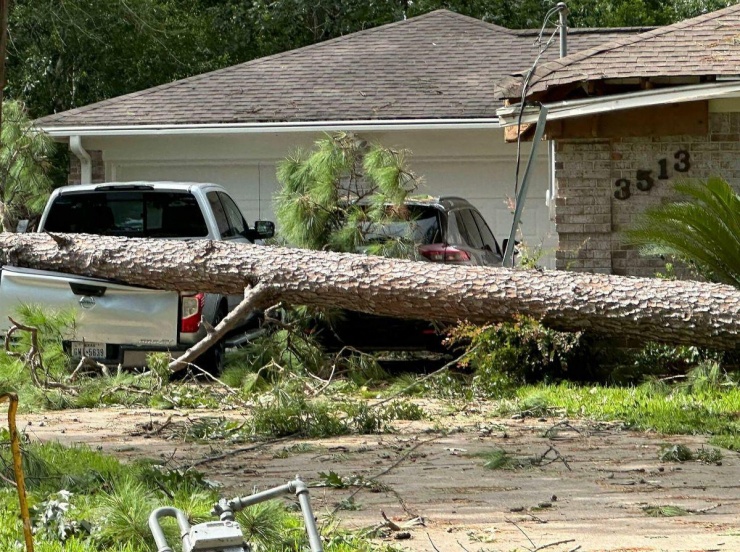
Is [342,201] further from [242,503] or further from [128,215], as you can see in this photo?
[242,503]

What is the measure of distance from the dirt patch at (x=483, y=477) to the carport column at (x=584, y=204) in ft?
12.8

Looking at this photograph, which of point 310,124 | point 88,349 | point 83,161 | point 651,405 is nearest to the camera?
point 651,405

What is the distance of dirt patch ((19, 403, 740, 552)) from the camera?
539 centimetres

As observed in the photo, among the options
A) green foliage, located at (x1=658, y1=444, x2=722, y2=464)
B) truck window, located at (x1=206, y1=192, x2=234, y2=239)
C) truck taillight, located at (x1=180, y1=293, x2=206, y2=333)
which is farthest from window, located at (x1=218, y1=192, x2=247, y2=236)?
green foliage, located at (x1=658, y1=444, x2=722, y2=464)

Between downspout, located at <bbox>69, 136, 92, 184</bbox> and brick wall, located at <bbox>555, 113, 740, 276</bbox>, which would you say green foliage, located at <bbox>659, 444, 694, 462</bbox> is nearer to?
brick wall, located at <bbox>555, 113, 740, 276</bbox>

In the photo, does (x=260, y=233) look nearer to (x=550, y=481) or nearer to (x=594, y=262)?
(x=594, y=262)

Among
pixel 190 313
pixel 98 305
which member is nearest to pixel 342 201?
pixel 190 313

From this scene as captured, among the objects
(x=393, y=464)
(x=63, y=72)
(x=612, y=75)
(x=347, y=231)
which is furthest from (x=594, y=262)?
(x=63, y=72)

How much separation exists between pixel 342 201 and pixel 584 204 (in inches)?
108

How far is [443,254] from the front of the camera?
450 inches

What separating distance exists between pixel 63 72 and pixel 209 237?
51.8ft

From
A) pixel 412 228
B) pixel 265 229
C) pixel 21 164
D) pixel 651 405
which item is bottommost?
pixel 651 405

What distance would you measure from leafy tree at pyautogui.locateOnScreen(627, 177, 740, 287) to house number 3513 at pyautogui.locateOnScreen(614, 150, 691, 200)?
1.85 m

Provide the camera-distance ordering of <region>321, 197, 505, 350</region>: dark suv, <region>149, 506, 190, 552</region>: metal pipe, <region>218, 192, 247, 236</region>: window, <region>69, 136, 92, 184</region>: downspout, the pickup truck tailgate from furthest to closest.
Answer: <region>69, 136, 92, 184</region>: downspout
<region>218, 192, 247, 236</region>: window
<region>321, 197, 505, 350</region>: dark suv
the pickup truck tailgate
<region>149, 506, 190, 552</region>: metal pipe
